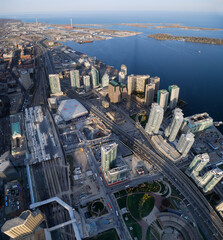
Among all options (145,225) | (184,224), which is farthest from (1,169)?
(184,224)

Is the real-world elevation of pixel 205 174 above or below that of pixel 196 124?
below

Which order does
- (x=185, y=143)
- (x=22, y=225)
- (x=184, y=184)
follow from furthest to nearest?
(x=185, y=143) < (x=184, y=184) < (x=22, y=225)

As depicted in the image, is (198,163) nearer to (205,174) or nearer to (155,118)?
(205,174)

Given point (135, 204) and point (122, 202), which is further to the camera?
point (122, 202)

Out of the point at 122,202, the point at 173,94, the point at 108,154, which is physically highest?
the point at 173,94

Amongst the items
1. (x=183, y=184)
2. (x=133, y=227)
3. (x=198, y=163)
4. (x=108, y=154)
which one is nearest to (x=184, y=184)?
(x=183, y=184)

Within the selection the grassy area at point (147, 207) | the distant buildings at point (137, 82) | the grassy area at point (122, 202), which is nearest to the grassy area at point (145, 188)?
the grassy area at point (147, 207)

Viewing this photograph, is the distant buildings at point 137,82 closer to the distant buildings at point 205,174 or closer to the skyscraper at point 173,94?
the skyscraper at point 173,94

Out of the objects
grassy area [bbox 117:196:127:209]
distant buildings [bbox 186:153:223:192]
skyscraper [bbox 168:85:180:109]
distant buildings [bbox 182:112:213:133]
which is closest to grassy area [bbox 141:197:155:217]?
grassy area [bbox 117:196:127:209]
